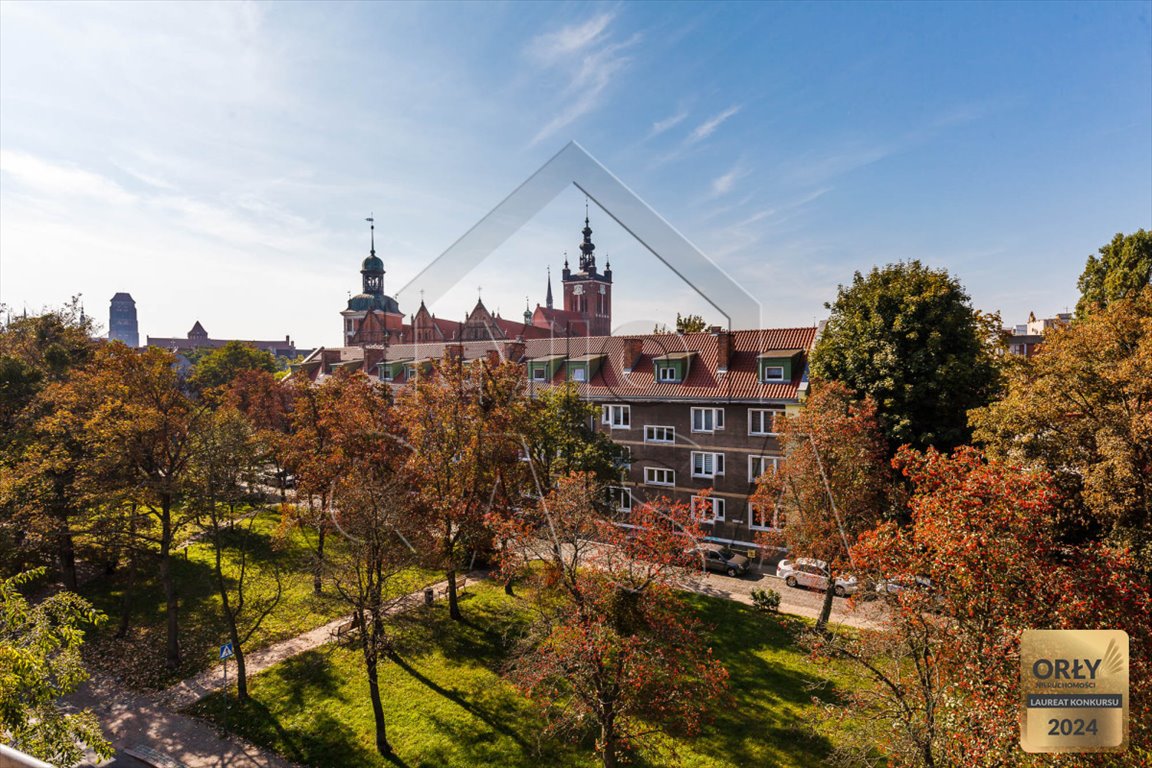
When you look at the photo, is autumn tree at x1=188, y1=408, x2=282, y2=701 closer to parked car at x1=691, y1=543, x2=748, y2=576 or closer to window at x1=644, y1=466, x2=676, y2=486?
parked car at x1=691, y1=543, x2=748, y2=576

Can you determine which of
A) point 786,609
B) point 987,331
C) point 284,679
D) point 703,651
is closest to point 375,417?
point 284,679

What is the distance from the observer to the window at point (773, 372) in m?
27.6

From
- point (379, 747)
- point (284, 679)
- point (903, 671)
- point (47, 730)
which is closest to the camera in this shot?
point (47, 730)

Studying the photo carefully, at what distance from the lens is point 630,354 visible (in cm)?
3322

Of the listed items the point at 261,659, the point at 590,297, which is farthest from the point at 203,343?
the point at 261,659

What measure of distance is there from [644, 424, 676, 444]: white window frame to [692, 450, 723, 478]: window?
1.59 m

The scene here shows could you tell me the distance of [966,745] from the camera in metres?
7.60

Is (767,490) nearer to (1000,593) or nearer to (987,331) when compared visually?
(987,331)

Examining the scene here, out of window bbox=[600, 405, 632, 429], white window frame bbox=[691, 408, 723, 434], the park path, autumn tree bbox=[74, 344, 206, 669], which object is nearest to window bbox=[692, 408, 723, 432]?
white window frame bbox=[691, 408, 723, 434]

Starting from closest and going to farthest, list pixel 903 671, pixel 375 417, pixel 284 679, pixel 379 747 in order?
pixel 903 671
pixel 379 747
pixel 284 679
pixel 375 417

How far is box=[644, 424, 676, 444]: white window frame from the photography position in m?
30.1

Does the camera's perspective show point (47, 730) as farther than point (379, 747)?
No

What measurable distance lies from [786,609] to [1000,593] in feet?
50.3

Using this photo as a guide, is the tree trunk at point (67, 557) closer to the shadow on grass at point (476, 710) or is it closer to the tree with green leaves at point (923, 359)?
the shadow on grass at point (476, 710)
